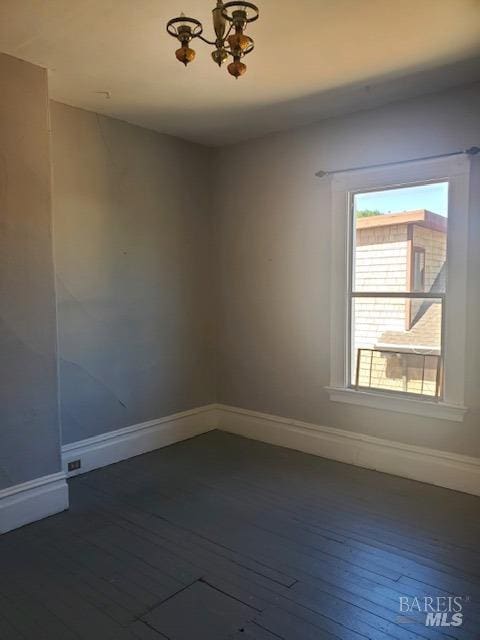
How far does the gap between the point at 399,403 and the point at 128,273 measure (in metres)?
2.27

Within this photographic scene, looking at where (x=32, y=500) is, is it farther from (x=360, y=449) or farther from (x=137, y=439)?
(x=360, y=449)

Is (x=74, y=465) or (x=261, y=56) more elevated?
(x=261, y=56)

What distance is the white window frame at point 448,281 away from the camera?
10.1ft

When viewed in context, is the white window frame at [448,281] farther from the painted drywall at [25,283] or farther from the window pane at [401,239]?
the painted drywall at [25,283]

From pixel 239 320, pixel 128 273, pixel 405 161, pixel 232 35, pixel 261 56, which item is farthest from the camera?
pixel 239 320

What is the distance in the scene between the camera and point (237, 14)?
66.9 inches

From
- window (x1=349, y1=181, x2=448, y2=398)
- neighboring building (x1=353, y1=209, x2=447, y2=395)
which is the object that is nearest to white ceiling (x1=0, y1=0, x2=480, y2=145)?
window (x1=349, y1=181, x2=448, y2=398)

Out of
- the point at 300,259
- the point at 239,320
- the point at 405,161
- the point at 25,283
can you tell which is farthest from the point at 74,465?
the point at 405,161

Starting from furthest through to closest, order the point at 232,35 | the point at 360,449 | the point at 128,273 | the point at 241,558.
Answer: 1. the point at 128,273
2. the point at 360,449
3. the point at 241,558
4. the point at 232,35

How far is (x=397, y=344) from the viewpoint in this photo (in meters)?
3.45

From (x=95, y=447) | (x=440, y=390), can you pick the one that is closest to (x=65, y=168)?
(x=95, y=447)

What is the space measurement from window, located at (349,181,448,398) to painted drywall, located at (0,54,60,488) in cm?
215

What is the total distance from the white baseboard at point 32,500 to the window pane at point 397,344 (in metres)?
2.19

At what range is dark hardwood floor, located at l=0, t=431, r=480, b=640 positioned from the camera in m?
1.95
